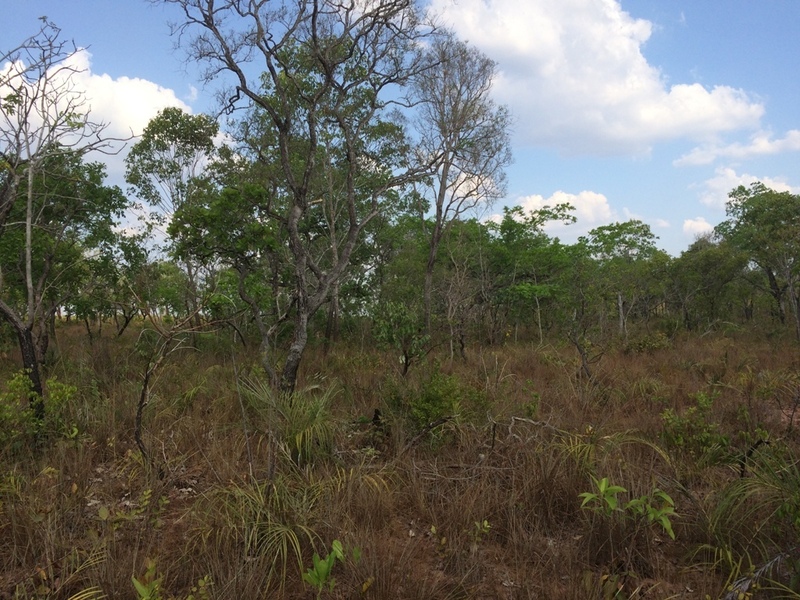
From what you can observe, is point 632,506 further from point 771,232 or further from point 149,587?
point 771,232

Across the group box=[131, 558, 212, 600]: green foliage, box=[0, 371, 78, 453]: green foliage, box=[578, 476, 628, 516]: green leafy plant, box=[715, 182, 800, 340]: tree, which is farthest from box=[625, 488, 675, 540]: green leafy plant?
box=[715, 182, 800, 340]: tree

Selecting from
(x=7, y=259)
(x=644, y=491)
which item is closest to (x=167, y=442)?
(x=644, y=491)

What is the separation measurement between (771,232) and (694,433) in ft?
48.6

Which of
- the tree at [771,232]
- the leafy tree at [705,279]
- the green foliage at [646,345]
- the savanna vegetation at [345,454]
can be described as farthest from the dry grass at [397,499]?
the leafy tree at [705,279]

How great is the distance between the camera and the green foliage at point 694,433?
4688mm

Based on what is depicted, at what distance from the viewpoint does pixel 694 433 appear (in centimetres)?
520

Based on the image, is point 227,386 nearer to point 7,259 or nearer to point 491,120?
point 7,259

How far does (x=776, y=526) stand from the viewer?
3.17 meters

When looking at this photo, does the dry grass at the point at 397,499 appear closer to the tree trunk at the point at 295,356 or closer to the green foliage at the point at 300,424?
the green foliage at the point at 300,424

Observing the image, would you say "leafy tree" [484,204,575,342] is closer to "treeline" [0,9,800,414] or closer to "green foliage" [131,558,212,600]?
"treeline" [0,9,800,414]

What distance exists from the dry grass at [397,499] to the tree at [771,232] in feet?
38.5

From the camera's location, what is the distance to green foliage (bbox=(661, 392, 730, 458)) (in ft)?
15.4

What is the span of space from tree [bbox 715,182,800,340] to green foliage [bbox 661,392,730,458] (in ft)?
36.7

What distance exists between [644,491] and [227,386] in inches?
207
